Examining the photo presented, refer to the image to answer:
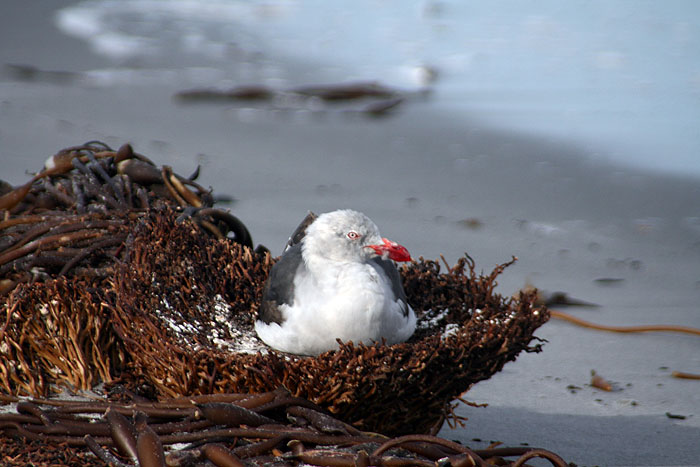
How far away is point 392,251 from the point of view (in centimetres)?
256

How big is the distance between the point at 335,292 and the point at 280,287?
224 mm

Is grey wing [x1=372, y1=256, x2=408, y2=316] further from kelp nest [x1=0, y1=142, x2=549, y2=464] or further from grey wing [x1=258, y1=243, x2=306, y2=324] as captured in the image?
grey wing [x1=258, y1=243, x2=306, y2=324]

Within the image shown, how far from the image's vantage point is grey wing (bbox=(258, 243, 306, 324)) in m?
2.51

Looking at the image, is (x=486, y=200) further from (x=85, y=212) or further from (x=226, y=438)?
(x=226, y=438)

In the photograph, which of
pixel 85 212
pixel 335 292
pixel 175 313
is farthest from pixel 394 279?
pixel 85 212

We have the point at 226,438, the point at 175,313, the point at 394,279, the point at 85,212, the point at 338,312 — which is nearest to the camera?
the point at 226,438

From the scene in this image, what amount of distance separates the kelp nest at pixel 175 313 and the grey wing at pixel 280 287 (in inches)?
4.7

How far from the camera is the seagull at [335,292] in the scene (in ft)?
7.82

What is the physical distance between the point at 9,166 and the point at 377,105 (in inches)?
148

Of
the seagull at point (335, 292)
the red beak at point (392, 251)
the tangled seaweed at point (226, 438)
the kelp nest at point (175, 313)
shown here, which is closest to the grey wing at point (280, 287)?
the seagull at point (335, 292)

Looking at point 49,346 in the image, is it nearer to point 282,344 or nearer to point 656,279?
point 282,344

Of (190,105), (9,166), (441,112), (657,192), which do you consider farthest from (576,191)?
(9,166)

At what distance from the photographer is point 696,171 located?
7141mm

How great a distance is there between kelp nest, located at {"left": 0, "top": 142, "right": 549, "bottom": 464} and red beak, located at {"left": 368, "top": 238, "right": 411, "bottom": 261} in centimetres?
28
